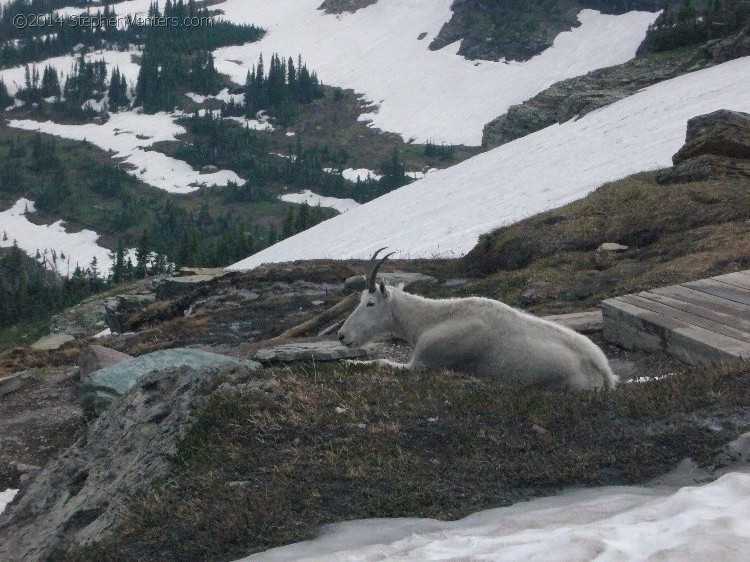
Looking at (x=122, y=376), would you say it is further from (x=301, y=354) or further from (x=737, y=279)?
(x=737, y=279)

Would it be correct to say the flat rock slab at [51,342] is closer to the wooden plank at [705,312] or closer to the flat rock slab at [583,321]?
the flat rock slab at [583,321]

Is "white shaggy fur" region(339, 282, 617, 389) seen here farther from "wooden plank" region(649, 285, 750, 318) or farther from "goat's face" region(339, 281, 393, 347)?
"wooden plank" region(649, 285, 750, 318)

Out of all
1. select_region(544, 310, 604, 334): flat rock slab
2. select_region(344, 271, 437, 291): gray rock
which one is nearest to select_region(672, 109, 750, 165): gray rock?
select_region(344, 271, 437, 291): gray rock

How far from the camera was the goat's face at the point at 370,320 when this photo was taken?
504 inches

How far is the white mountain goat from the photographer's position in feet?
34.1

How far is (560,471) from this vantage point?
24.3ft

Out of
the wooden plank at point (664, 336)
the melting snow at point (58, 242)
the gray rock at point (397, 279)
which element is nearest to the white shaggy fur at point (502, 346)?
the wooden plank at point (664, 336)

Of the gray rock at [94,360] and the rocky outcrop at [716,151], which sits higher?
the rocky outcrop at [716,151]

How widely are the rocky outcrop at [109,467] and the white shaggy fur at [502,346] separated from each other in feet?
8.19

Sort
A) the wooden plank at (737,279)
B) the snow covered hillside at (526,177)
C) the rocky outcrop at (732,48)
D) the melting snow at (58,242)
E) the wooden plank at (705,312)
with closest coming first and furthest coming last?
the wooden plank at (705,312), the wooden plank at (737,279), the snow covered hillside at (526,177), the rocky outcrop at (732,48), the melting snow at (58,242)

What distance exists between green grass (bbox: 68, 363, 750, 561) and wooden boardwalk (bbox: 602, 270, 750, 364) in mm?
2525

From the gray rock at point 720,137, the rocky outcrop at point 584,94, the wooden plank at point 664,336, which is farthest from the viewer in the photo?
the rocky outcrop at point 584,94

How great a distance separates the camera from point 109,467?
31.2ft

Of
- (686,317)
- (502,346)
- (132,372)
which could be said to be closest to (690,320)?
(686,317)
